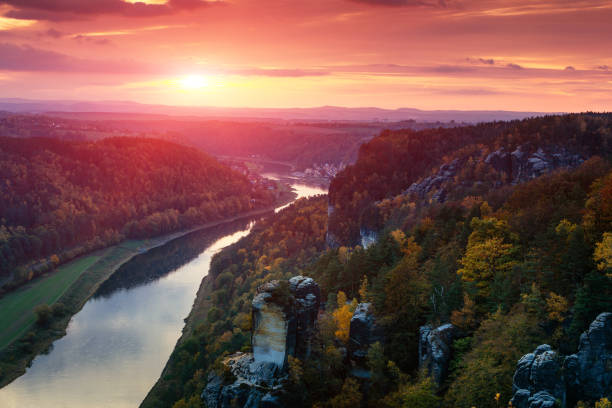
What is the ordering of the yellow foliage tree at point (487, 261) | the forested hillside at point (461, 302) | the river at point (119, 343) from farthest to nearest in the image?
the river at point (119, 343), the yellow foliage tree at point (487, 261), the forested hillside at point (461, 302)

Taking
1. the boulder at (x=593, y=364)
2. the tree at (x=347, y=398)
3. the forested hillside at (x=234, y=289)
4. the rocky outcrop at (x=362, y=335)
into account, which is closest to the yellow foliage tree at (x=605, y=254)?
the boulder at (x=593, y=364)

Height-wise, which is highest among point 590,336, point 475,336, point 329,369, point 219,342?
point 590,336

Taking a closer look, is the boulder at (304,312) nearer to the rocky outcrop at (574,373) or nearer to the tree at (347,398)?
the tree at (347,398)

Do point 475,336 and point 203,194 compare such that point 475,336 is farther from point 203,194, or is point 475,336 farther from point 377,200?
point 203,194

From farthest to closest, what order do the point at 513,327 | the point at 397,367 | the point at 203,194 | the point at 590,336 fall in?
1. the point at 203,194
2. the point at 397,367
3. the point at 513,327
4. the point at 590,336

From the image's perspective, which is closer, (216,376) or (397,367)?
(397,367)

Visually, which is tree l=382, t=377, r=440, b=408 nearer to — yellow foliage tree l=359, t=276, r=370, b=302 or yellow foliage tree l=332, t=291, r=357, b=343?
yellow foliage tree l=332, t=291, r=357, b=343

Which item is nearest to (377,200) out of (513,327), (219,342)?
(219,342)
